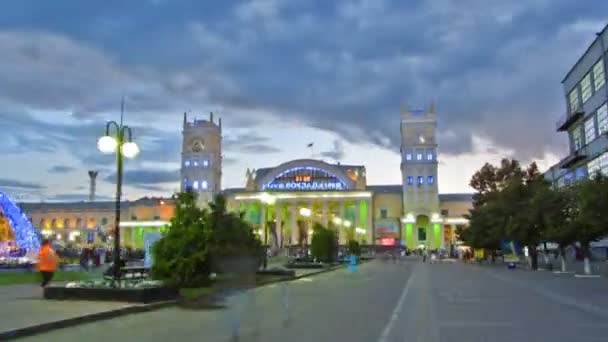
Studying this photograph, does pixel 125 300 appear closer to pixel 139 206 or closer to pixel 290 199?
pixel 290 199

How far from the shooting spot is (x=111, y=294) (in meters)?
19.1

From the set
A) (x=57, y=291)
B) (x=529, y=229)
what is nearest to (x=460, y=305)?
(x=57, y=291)

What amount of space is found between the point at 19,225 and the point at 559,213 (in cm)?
4047

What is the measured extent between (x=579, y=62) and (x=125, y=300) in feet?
194

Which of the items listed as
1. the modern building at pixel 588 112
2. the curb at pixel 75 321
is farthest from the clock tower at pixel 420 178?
the curb at pixel 75 321

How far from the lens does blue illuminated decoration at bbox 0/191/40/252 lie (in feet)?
143

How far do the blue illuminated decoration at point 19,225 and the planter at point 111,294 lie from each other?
26.9 metres

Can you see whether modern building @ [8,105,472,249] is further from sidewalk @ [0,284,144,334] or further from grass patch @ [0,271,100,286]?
sidewalk @ [0,284,144,334]

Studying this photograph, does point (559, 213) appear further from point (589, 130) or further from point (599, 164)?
point (589, 130)

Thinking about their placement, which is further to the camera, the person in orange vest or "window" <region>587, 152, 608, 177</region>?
"window" <region>587, 152, 608, 177</region>

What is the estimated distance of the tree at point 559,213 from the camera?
150 feet

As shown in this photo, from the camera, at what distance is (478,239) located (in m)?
78.4

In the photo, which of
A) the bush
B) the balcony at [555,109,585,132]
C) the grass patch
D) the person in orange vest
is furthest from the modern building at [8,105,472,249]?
the person in orange vest

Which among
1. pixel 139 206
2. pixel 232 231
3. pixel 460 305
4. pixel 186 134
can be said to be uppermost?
pixel 186 134
